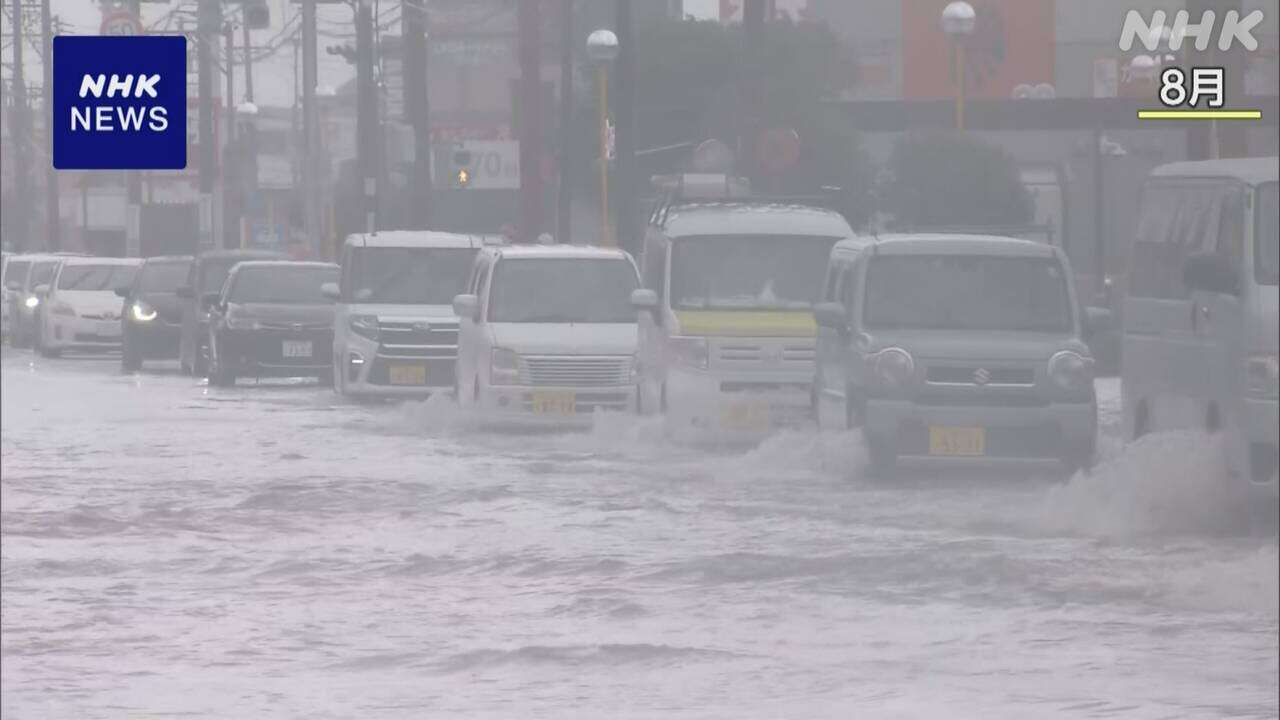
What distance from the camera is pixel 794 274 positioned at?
77.2 feet

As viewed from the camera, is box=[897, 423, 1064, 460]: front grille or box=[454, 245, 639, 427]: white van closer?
box=[897, 423, 1064, 460]: front grille

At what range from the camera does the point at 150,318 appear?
35.8 m

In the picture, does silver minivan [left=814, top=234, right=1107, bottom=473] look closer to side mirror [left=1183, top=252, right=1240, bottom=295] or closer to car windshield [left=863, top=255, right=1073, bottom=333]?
car windshield [left=863, top=255, right=1073, bottom=333]

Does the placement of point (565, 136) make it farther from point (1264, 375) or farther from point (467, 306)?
point (1264, 375)

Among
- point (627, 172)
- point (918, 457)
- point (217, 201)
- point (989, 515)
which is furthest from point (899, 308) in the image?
point (217, 201)

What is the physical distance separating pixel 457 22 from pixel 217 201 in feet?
130

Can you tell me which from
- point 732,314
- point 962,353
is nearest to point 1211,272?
point 962,353

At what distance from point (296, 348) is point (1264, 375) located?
1827 centimetres

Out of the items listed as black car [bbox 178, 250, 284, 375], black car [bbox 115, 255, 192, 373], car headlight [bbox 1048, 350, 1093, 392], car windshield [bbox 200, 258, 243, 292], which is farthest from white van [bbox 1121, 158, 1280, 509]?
black car [bbox 115, 255, 192, 373]

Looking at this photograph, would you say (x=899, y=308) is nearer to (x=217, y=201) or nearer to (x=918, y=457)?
(x=918, y=457)

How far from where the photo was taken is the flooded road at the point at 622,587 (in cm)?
998

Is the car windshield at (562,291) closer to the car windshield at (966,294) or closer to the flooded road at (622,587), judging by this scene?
the flooded road at (622,587)

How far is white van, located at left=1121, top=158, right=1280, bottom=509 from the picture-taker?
14852 mm

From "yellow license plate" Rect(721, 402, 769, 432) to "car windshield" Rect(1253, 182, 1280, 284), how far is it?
311 inches
